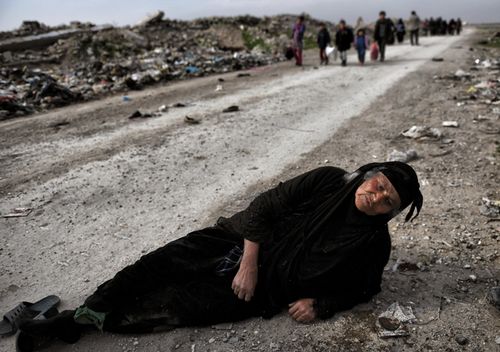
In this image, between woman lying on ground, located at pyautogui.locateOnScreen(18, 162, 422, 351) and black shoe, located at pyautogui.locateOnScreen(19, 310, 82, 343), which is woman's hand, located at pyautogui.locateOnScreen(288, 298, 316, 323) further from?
black shoe, located at pyautogui.locateOnScreen(19, 310, 82, 343)

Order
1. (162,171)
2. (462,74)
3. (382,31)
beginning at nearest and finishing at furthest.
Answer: (162,171) < (462,74) < (382,31)

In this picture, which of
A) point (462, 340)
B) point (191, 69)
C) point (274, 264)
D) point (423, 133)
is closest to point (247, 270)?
point (274, 264)

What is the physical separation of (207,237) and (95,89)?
8.82 meters

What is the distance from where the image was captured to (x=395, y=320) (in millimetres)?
2572

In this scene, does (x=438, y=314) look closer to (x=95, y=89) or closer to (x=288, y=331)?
(x=288, y=331)

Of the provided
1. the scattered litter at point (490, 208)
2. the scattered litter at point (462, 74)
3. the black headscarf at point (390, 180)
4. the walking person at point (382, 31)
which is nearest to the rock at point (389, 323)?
the black headscarf at point (390, 180)

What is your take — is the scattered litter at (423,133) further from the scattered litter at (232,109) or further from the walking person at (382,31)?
the walking person at (382,31)

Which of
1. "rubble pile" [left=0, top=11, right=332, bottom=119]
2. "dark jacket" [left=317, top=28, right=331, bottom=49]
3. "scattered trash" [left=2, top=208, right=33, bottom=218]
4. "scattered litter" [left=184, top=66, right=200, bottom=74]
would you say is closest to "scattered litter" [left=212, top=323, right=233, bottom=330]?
"scattered trash" [left=2, top=208, right=33, bottom=218]

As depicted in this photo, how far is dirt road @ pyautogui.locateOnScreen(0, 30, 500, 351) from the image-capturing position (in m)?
2.79

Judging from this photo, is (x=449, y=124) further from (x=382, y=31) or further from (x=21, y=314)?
(x=382, y=31)

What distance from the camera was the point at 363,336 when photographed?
2.46m

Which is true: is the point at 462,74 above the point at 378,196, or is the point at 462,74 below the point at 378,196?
above

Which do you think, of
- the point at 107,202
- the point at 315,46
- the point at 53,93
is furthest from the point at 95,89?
the point at 315,46

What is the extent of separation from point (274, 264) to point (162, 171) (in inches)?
119
